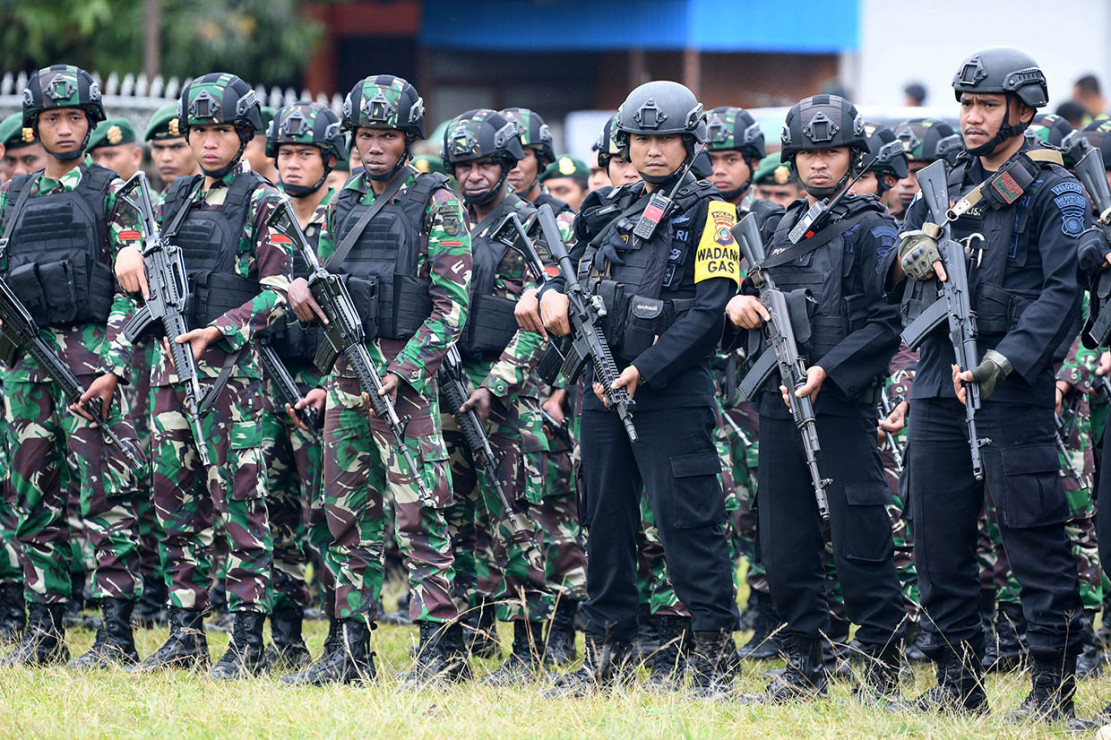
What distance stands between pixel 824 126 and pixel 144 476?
12.0 ft

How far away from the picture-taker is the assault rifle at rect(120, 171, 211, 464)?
6832mm

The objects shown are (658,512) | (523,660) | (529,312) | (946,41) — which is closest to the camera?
(658,512)

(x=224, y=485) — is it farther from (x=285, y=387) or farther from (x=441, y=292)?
(x=441, y=292)

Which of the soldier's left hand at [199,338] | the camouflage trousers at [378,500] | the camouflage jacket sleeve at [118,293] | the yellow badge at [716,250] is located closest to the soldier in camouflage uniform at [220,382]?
the soldier's left hand at [199,338]

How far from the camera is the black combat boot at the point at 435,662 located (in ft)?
21.4

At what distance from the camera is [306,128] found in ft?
26.5

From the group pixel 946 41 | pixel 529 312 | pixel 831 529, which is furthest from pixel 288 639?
pixel 946 41

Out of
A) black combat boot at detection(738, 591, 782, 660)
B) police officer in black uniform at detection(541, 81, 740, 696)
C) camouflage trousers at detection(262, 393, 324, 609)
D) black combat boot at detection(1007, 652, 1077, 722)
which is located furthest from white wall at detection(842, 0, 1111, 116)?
black combat boot at detection(1007, 652, 1077, 722)

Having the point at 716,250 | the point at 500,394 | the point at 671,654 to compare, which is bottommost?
the point at 671,654

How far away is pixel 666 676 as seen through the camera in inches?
265

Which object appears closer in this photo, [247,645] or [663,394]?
[663,394]

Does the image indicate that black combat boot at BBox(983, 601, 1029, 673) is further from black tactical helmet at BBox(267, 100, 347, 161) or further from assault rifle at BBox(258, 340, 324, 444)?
black tactical helmet at BBox(267, 100, 347, 161)

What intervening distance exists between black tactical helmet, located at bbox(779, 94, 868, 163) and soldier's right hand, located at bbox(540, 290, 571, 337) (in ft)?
3.89

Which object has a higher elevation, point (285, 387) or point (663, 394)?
point (663, 394)
